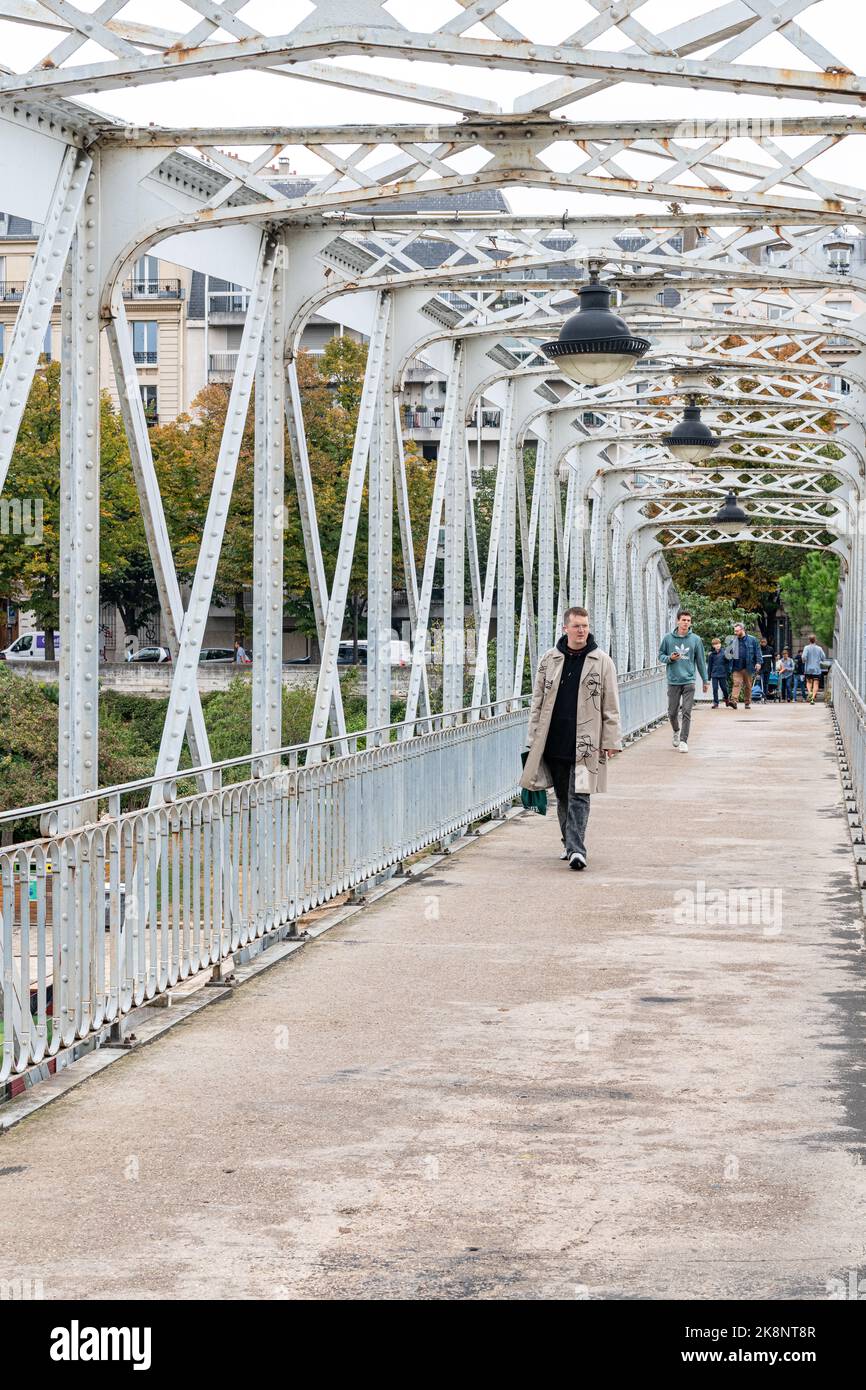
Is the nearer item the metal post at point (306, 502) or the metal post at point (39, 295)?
the metal post at point (39, 295)

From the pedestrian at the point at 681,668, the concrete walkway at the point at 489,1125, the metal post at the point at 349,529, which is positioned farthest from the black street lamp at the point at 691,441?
the pedestrian at the point at 681,668

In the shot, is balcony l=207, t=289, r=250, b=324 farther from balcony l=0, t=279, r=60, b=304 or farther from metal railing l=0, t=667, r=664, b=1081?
metal railing l=0, t=667, r=664, b=1081

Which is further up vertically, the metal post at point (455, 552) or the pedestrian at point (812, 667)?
the metal post at point (455, 552)

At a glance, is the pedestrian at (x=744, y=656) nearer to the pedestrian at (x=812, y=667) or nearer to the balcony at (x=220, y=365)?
the pedestrian at (x=812, y=667)

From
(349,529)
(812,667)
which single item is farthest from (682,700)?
(812,667)

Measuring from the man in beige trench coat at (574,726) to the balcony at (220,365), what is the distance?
5533 centimetres

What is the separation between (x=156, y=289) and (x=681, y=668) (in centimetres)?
4579

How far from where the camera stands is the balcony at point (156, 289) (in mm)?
65062

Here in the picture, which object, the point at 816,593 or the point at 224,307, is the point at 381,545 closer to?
the point at 816,593

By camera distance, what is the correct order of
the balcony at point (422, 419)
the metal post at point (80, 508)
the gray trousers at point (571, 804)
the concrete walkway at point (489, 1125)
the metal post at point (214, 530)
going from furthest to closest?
the balcony at point (422, 419) → the gray trousers at point (571, 804) → the metal post at point (214, 530) → the metal post at point (80, 508) → the concrete walkway at point (489, 1125)

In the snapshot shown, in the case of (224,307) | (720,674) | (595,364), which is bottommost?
Result: (720,674)

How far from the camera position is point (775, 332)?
50.3 ft

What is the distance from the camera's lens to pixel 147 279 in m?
67.2
